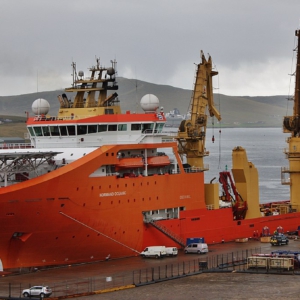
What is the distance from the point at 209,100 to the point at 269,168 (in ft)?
226

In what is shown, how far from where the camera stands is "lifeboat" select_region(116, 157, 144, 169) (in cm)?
4175

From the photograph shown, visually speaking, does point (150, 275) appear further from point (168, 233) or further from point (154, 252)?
point (168, 233)

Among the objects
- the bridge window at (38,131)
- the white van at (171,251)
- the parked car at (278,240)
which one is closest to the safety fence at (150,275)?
the white van at (171,251)

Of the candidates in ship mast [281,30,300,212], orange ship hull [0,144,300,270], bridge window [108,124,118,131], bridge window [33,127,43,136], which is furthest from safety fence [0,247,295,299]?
ship mast [281,30,300,212]

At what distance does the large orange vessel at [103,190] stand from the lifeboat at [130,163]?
0.06 meters

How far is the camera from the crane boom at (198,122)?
170ft

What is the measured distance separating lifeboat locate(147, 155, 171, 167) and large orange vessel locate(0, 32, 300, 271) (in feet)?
0.19

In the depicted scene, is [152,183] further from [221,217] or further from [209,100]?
[209,100]

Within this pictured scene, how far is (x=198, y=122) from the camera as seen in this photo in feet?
172

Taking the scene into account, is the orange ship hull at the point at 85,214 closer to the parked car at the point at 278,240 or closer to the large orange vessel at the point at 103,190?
the large orange vessel at the point at 103,190

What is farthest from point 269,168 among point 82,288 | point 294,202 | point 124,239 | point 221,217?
point 82,288

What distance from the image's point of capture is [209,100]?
53.8 m

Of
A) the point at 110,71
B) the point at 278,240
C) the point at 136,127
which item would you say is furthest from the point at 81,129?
the point at 278,240

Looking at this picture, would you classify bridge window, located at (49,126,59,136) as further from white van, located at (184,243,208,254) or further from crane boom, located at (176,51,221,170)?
crane boom, located at (176,51,221,170)
